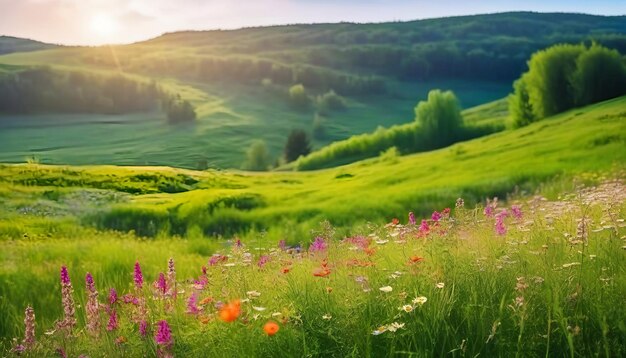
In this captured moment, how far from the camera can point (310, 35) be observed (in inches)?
1672

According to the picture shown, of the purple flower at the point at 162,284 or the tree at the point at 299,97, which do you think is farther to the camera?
the tree at the point at 299,97

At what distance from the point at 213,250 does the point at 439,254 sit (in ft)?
25.6

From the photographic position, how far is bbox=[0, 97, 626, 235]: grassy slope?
1278 centimetres

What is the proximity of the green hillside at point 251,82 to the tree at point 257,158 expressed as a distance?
26 cm

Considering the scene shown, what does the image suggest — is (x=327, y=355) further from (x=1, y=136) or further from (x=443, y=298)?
(x=1, y=136)

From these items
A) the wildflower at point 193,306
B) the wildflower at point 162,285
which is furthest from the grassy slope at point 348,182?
the wildflower at point 193,306

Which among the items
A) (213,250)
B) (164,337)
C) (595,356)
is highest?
(164,337)

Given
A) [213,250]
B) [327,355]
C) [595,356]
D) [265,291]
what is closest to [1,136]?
[213,250]

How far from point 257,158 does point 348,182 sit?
8.21 feet

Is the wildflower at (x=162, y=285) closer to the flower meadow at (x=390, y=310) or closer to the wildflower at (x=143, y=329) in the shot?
the flower meadow at (x=390, y=310)

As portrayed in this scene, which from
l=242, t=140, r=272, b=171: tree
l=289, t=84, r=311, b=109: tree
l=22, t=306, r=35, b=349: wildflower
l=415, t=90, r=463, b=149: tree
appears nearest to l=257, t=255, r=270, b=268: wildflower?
l=22, t=306, r=35, b=349: wildflower

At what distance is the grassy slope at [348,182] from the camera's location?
12.8 m

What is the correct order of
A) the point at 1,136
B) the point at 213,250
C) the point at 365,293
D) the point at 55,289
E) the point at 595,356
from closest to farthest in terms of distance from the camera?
the point at 595,356 → the point at 365,293 → the point at 55,289 → the point at 213,250 → the point at 1,136

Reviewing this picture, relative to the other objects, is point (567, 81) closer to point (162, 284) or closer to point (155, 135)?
point (155, 135)
